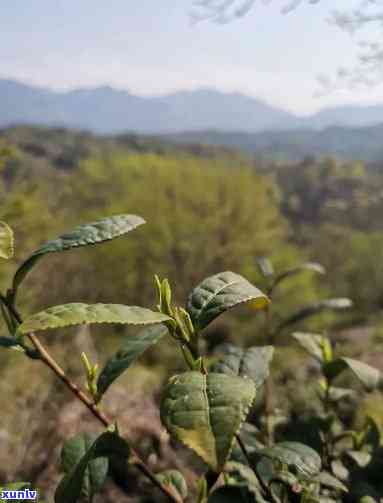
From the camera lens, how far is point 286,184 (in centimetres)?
6169

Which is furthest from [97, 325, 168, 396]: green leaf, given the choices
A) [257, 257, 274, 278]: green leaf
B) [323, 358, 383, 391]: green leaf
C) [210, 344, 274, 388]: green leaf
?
[257, 257, 274, 278]: green leaf

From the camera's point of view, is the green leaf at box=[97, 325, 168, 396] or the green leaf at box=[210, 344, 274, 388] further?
the green leaf at box=[210, 344, 274, 388]

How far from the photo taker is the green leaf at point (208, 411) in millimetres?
474

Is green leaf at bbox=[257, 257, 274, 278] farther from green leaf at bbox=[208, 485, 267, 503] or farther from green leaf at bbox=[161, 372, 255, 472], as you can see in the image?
green leaf at bbox=[161, 372, 255, 472]

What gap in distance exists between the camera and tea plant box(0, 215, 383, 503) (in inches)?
20.5

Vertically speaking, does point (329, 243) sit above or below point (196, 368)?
below

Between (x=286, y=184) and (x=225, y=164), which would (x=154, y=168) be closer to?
(x=225, y=164)

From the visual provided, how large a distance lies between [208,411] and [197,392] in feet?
0.12

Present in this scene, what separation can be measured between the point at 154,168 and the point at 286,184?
47.1 m

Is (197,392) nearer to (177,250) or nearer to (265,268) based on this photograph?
(265,268)

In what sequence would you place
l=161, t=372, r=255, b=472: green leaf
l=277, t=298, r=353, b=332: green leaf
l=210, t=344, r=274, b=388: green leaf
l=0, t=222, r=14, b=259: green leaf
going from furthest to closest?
1. l=277, t=298, r=353, b=332: green leaf
2. l=210, t=344, r=274, b=388: green leaf
3. l=0, t=222, r=14, b=259: green leaf
4. l=161, t=372, r=255, b=472: green leaf

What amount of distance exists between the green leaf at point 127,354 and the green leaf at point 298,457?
341 millimetres

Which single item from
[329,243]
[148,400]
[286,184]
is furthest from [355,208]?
[148,400]

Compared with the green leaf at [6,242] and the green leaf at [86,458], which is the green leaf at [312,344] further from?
the green leaf at [6,242]
